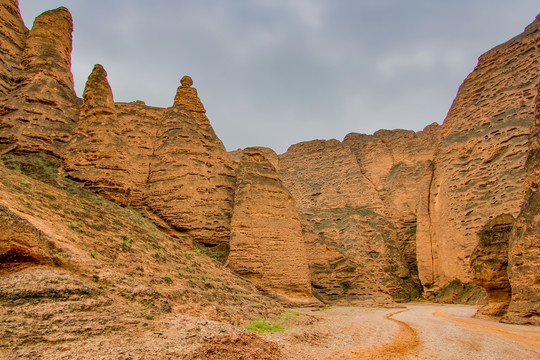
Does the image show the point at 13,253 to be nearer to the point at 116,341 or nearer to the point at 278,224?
the point at 116,341

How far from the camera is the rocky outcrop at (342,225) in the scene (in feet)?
75.8

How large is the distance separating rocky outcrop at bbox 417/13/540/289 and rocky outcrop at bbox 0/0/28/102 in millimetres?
25662

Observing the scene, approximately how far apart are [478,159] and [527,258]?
49.7 ft

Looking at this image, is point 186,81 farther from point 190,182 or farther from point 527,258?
point 527,258

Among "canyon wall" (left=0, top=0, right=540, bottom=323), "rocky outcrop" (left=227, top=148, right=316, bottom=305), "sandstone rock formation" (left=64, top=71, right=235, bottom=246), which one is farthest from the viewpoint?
"rocky outcrop" (left=227, top=148, right=316, bottom=305)

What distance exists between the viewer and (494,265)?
1245 centimetres

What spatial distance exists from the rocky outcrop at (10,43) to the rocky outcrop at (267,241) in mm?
10605

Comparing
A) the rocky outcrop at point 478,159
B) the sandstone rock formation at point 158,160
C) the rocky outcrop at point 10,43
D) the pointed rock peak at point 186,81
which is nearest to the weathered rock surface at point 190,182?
the sandstone rock formation at point 158,160

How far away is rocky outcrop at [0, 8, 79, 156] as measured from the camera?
12248mm

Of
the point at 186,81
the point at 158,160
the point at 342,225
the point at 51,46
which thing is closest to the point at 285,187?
the point at 158,160

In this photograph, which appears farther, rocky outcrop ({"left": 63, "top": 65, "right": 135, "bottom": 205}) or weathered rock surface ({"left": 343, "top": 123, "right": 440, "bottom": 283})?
weathered rock surface ({"left": 343, "top": 123, "right": 440, "bottom": 283})

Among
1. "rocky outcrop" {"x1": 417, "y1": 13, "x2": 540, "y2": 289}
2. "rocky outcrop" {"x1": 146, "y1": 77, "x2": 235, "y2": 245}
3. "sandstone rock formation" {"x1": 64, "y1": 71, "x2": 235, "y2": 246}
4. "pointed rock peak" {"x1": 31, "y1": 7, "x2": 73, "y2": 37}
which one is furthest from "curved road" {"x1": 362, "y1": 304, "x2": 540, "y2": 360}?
"pointed rock peak" {"x1": 31, "y1": 7, "x2": 73, "y2": 37}

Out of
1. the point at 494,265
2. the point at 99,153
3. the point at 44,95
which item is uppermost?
the point at 44,95

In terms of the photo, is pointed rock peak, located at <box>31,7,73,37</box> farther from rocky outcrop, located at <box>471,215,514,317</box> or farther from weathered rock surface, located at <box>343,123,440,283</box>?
weathered rock surface, located at <box>343,123,440,283</box>
